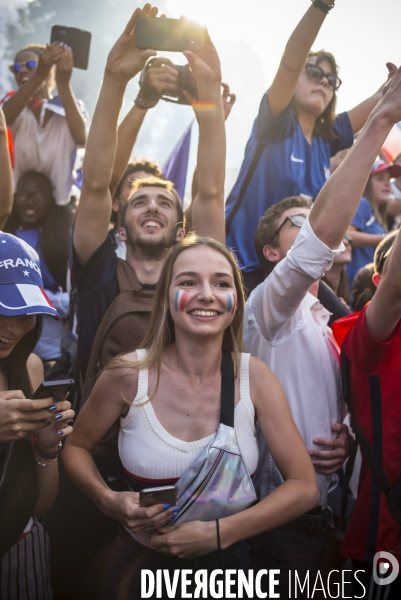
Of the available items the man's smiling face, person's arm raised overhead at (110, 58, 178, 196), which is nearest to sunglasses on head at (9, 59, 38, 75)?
person's arm raised overhead at (110, 58, 178, 196)

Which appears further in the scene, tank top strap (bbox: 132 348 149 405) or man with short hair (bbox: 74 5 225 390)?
man with short hair (bbox: 74 5 225 390)

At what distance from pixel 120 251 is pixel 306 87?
4.93 feet

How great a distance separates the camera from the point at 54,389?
5.60 ft

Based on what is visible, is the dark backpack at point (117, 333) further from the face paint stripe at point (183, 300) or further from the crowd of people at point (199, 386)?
the face paint stripe at point (183, 300)

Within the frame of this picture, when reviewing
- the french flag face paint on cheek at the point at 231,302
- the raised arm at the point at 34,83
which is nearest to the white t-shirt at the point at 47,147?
the raised arm at the point at 34,83

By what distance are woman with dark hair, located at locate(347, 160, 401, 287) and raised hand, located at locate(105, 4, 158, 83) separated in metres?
2.42

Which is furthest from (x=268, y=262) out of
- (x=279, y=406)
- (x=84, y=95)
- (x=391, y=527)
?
(x=84, y=95)

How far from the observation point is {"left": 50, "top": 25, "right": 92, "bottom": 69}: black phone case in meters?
3.69

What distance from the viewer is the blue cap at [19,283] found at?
1.87 meters

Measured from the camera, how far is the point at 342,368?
7.32 feet

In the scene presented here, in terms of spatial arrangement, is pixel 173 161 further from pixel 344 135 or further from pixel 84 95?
pixel 344 135

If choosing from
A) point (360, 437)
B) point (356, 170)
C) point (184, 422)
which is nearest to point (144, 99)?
point (356, 170)

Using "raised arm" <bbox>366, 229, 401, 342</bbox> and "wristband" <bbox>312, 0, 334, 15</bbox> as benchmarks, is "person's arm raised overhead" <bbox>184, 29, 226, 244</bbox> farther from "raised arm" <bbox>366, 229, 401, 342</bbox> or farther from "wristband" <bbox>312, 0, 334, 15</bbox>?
"raised arm" <bbox>366, 229, 401, 342</bbox>

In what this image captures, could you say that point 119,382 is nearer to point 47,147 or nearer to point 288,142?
point 288,142
